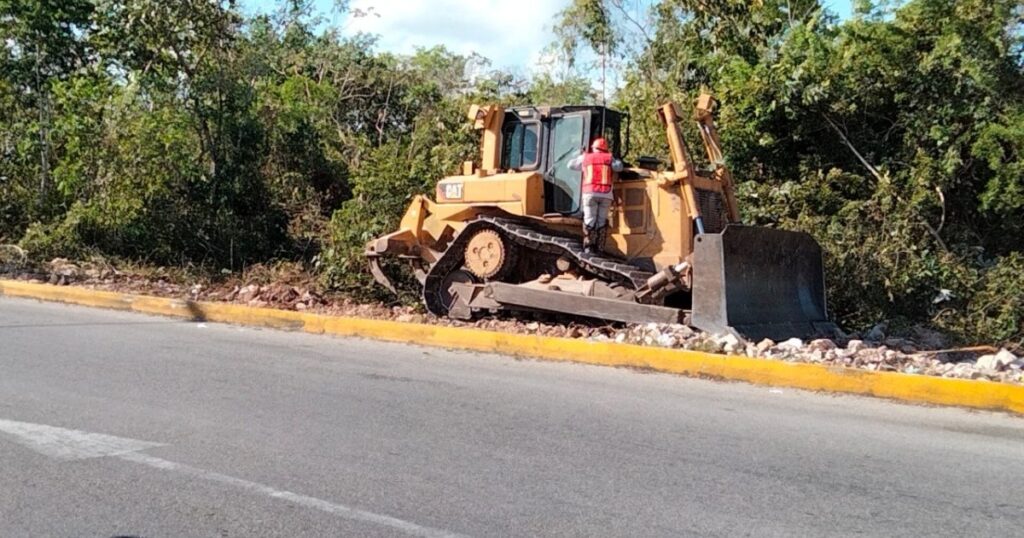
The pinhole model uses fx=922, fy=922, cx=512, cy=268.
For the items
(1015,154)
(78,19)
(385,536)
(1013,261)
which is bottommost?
(385,536)

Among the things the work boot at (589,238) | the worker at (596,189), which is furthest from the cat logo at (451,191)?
the work boot at (589,238)

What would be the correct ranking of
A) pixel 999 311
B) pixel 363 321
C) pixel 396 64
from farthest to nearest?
pixel 396 64 < pixel 999 311 < pixel 363 321

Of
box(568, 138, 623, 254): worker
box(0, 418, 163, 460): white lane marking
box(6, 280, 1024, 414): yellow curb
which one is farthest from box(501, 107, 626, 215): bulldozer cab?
box(0, 418, 163, 460): white lane marking

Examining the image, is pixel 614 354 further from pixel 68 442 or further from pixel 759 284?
pixel 68 442

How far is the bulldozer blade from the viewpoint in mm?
9625

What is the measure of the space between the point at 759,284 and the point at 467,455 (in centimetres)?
580

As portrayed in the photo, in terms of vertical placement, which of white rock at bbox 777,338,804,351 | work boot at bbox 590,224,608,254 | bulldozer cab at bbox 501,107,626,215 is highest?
bulldozer cab at bbox 501,107,626,215

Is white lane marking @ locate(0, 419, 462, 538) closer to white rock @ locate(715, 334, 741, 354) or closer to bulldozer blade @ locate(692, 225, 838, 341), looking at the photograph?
white rock @ locate(715, 334, 741, 354)

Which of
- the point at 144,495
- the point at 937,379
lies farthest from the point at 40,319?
the point at 937,379

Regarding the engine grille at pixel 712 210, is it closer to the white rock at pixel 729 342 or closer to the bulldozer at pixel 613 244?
the bulldozer at pixel 613 244

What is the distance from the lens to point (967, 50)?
14094 mm

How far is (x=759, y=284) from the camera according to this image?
10414 millimetres

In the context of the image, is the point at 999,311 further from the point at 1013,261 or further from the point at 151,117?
the point at 151,117

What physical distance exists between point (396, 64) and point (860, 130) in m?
14.4
